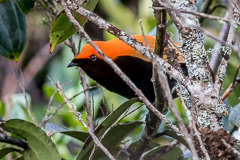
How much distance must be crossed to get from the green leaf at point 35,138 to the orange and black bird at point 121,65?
0.87 m

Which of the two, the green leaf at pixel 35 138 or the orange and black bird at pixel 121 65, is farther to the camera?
the orange and black bird at pixel 121 65

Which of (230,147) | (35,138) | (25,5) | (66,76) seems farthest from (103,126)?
(66,76)

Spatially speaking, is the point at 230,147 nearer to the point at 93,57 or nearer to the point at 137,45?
the point at 137,45

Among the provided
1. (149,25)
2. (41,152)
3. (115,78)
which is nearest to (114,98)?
(115,78)

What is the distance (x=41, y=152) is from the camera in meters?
1.81

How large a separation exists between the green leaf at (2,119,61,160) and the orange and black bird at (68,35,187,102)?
869 mm

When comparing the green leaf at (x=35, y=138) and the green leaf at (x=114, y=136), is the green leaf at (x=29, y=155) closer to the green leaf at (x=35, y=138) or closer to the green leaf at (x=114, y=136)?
the green leaf at (x=35, y=138)

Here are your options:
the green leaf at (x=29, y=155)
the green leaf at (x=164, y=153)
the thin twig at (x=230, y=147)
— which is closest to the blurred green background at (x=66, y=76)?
the green leaf at (x=164, y=153)

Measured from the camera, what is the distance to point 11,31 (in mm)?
2492

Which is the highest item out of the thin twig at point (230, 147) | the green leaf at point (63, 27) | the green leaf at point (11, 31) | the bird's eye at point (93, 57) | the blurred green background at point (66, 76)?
the green leaf at point (63, 27)

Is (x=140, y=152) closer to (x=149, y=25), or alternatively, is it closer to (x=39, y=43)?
(x=149, y=25)

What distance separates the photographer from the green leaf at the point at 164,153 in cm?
215

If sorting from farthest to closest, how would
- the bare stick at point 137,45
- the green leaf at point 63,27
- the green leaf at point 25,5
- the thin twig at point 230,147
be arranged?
1. the green leaf at point 25,5
2. the green leaf at point 63,27
3. the bare stick at point 137,45
4. the thin twig at point 230,147

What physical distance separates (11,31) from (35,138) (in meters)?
0.90
